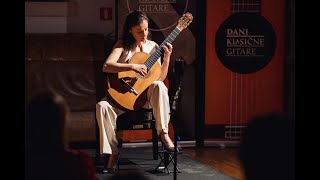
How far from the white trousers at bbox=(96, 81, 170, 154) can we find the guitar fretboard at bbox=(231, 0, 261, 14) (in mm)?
1801

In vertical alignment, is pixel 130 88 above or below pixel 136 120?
above

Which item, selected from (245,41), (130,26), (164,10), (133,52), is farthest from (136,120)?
(245,41)

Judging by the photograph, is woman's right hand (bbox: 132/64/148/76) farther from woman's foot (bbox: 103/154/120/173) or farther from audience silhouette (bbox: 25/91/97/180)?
audience silhouette (bbox: 25/91/97/180)

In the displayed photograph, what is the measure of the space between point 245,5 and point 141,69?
191 cm

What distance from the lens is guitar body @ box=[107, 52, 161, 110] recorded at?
4.16m

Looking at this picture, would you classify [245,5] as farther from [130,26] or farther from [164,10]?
[130,26]

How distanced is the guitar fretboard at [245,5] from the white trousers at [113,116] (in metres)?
1.80

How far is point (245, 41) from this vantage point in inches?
219

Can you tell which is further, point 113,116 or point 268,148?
point 113,116

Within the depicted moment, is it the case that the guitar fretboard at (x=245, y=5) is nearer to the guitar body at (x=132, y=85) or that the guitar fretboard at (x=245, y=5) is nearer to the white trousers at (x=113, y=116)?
the guitar body at (x=132, y=85)

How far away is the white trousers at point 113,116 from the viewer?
4055 mm

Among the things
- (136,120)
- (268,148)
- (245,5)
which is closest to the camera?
(268,148)

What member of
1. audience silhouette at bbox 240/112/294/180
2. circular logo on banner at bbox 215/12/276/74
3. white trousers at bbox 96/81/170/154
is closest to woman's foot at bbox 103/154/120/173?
white trousers at bbox 96/81/170/154

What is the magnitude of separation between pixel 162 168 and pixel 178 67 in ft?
3.90
